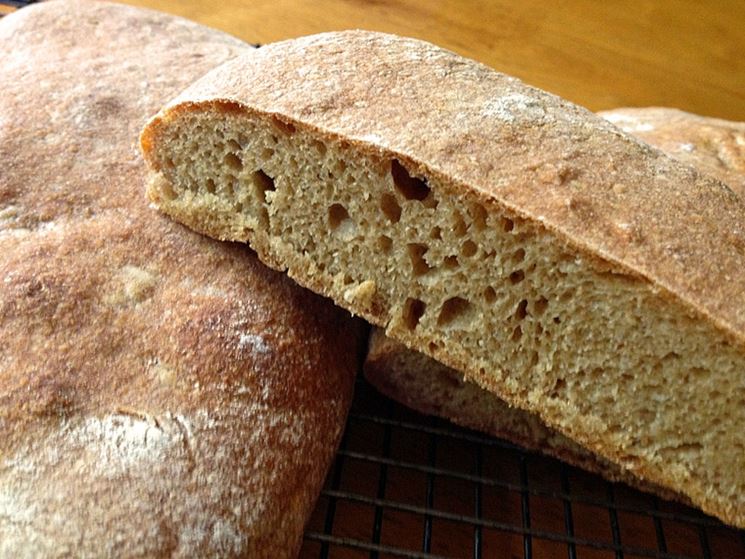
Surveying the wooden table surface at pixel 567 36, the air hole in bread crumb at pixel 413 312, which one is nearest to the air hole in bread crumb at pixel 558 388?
the air hole in bread crumb at pixel 413 312

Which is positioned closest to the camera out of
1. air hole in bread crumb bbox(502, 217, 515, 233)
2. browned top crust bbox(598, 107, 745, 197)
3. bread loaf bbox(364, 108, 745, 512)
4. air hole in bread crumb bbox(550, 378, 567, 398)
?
air hole in bread crumb bbox(502, 217, 515, 233)

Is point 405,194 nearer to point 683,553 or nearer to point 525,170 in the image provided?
point 525,170

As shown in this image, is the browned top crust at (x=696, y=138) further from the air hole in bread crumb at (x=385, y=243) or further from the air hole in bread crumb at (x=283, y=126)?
the air hole in bread crumb at (x=283, y=126)

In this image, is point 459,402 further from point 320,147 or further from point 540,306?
point 320,147

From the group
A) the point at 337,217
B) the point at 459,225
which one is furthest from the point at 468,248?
the point at 337,217

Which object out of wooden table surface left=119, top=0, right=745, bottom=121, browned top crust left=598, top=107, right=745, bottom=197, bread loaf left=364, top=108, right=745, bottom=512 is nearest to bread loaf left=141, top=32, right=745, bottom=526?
bread loaf left=364, top=108, right=745, bottom=512

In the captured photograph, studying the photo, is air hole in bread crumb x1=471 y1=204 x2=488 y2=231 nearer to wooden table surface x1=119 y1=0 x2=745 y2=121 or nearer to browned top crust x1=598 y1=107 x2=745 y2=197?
browned top crust x1=598 y1=107 x2=745 y2=197
